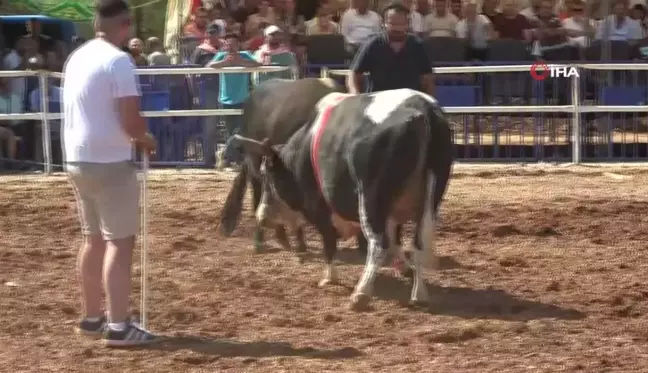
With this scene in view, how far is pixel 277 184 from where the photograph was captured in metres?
9.06

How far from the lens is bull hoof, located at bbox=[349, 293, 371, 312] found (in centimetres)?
761

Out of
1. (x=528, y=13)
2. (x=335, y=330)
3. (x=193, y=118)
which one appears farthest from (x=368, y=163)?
(x=528, y=13)

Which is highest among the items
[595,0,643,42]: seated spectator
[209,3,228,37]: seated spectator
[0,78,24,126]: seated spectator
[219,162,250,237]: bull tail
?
[209,3,228,37]: seated spectator

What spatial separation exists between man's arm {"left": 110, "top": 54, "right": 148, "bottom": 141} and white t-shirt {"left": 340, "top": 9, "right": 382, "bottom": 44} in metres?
9.28

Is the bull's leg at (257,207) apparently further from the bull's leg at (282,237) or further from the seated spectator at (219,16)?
the seated spectator at (219,16)

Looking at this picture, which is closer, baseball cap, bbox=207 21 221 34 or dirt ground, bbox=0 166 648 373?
dirt ground, bbox=0 166 648 373

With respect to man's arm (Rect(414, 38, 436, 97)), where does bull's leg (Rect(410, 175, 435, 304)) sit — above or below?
below

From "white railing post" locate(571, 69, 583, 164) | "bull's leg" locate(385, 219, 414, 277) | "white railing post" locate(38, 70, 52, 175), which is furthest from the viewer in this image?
"white railing post" locate(571, 69, 583, 164)

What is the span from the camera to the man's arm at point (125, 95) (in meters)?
6.47

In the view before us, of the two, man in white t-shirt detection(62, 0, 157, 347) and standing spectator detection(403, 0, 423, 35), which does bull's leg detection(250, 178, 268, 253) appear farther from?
standing spectator detection(403, 0, 423, 35)

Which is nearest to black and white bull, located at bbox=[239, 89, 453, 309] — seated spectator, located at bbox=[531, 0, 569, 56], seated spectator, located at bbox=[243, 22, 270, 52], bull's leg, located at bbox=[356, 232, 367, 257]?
bull's leg, located at bbox=[356, 232, 367, 257]

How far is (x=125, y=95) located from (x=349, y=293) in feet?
8.08

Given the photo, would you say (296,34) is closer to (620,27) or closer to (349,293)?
(620,27)

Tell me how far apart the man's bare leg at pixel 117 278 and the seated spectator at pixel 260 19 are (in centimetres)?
938
